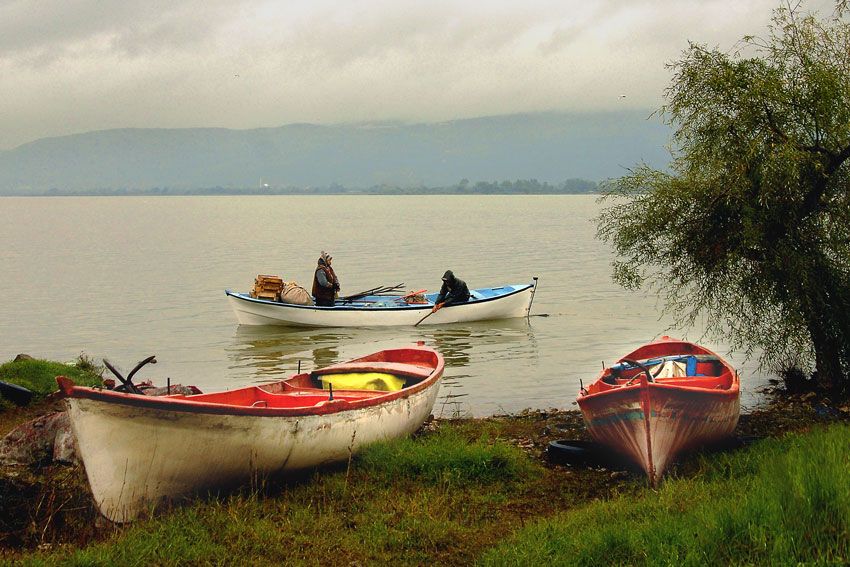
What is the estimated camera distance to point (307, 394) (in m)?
14.1

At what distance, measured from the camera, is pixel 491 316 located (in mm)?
33906

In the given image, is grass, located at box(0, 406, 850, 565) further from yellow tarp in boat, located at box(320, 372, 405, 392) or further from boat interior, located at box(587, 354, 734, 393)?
yellow tarp in boat, located at box(320, 372, 405, 392)

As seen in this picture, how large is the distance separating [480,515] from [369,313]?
71.6 feet

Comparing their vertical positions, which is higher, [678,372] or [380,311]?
[678,372]

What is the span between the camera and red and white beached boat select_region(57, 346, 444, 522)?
32.5ft

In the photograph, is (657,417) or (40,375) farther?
(40,375)

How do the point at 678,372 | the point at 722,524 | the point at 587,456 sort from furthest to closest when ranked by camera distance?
the point at 678,372
the point at 587,456
the point at 722,524

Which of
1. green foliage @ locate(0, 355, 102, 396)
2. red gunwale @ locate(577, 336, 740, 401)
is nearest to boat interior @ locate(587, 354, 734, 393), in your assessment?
red gunwale @ locate(577, 336, 740, 401)

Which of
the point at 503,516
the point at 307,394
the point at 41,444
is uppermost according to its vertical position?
the point at 307,394

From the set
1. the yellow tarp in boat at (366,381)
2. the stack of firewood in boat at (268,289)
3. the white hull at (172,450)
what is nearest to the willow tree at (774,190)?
the yellow tarp in boat at (366,381)

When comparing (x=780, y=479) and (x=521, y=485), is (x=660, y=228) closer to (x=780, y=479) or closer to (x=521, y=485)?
(x=521, y=485)

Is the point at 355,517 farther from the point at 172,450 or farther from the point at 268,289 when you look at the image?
the point at 268,289

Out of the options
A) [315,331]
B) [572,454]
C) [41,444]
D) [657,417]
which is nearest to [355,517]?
[572,454]

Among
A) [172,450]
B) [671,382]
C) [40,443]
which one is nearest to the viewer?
[172,450]
